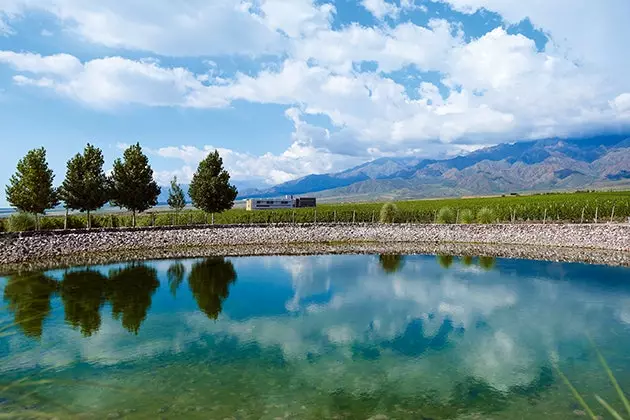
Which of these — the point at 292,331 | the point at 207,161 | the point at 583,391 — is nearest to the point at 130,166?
the point at 207,161

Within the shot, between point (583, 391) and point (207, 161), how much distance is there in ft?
171

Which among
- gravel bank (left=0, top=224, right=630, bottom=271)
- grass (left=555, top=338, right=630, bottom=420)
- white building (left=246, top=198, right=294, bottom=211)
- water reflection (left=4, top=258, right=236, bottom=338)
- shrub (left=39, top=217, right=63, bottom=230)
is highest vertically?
white building (left=246, top=198, right=294, bottom=211)

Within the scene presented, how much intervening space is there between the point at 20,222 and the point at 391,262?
39.2 m

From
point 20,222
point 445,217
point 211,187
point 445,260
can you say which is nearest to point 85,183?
point 20,222

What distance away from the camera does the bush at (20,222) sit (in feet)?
162

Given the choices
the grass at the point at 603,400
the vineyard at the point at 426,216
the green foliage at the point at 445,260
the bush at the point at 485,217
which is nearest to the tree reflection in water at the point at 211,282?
the grass at the point at 603,400

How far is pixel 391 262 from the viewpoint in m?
42.4

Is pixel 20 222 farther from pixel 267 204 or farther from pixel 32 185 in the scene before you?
pixel 267 204

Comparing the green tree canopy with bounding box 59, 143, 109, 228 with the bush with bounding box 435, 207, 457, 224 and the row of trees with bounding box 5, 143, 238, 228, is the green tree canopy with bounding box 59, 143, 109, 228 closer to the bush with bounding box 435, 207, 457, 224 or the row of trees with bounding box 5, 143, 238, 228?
the row of trees with bounding box 5, 143, 238, 228

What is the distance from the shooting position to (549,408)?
13.1 meters

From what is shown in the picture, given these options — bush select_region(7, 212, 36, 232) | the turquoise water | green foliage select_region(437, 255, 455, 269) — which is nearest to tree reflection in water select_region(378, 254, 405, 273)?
green foliage select_region(437, 255, 455, 269)

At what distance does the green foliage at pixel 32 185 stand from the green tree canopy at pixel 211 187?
1593 cm

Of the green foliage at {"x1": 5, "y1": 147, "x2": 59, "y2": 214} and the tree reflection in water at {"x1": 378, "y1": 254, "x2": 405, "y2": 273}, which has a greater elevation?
the green foliage at {"x1": 5, "y1": 147, "x2": 59, "y2": 214}

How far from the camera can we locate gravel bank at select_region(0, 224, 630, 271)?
1714 inches
